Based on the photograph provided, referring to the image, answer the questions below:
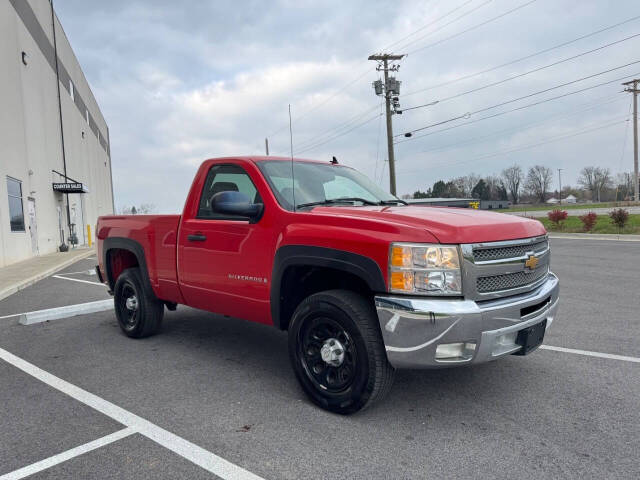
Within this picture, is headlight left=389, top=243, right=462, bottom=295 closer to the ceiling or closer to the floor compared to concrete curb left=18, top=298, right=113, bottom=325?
closer to the ceiling

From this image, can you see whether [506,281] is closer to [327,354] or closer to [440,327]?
[440,327]

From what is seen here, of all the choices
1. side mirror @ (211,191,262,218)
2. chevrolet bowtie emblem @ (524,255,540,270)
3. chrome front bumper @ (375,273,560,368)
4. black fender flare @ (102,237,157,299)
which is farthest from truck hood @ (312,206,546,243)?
black fender flare @ (102,237,157,299)

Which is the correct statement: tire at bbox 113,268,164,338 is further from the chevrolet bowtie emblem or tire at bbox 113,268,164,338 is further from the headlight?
the chevrolet bowtie emblem

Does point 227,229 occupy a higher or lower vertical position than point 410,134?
lower

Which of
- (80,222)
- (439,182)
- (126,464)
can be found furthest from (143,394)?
(439,182)

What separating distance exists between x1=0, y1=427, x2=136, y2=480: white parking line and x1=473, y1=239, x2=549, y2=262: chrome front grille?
257cm

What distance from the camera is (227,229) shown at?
4.11 meters

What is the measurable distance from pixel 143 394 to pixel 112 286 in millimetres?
2770

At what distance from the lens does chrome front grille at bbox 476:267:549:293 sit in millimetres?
3055

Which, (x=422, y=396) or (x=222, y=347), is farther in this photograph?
(x=222, y=347)

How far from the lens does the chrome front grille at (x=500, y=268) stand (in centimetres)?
298

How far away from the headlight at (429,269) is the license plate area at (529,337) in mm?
656

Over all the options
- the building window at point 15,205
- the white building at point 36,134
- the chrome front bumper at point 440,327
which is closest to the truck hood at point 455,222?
the chrome front bumper at point 440,327

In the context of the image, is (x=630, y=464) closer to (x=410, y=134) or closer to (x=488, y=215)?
(x=488, y=215)
